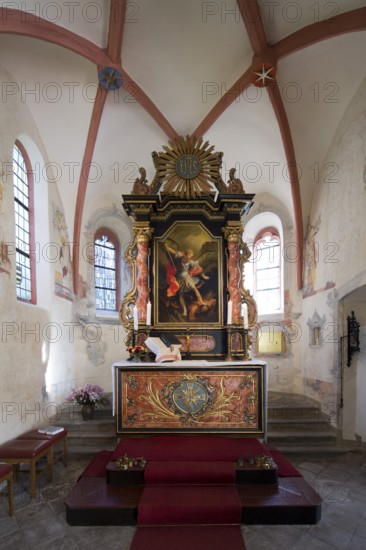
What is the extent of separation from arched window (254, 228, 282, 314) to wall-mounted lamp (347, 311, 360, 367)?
3.33 meters

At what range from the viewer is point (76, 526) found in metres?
4.55

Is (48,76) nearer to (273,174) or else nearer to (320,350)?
(273,174)

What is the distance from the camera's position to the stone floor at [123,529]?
416cm

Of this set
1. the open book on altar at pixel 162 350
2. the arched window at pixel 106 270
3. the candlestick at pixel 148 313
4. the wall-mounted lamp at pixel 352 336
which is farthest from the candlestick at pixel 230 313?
the arched window at pixel 106 270

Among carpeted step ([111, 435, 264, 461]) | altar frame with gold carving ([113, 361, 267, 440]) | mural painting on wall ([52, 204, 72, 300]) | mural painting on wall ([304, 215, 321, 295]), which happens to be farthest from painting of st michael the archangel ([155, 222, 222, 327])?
mural painting on wall ([304, 215, 321, 295])

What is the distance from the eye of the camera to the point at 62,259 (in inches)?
372

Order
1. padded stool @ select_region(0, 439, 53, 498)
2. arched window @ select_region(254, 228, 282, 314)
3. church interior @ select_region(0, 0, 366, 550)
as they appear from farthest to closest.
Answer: arched window @ select_region(254, 228, 282, 314), church interior @ select_region(0, 0, 366, 550), padded stool @ select_region(0, 439, 53, 498)

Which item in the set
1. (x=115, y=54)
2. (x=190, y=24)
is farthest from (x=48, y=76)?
(x=190, y=24)

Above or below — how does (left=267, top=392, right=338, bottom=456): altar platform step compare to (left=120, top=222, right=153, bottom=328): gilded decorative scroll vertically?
below

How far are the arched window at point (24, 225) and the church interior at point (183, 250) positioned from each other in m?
0.05

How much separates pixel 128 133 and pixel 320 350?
7315 millimetres

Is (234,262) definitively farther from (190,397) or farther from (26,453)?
(26,453)

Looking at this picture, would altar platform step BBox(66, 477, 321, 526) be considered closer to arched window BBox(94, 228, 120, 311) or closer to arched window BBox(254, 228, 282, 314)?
arched window BBox(94, 228, 120, 311)

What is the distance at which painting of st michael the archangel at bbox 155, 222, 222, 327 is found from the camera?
7836mm
